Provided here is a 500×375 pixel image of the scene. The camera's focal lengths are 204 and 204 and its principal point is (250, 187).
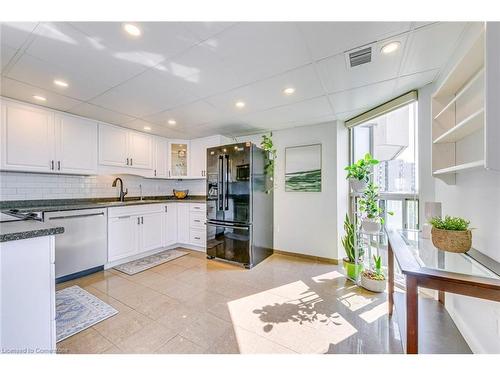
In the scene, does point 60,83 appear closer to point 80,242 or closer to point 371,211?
point 80,242

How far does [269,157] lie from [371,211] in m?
1.85

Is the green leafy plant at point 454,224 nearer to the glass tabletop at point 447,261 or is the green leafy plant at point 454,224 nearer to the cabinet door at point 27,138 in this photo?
the glass tabletop at point 447,261

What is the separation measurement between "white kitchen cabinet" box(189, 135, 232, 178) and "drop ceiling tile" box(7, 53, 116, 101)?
1939mm

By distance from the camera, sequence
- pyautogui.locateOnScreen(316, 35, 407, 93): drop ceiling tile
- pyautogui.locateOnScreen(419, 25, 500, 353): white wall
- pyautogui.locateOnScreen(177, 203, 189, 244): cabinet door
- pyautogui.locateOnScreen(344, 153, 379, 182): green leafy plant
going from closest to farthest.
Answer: pyautogui.locateOnScreen(419, 25, 500, 353): white wall
pyautogui.locateOnScreen(316, 35, 407, 93): drop ceiling tile
pyautogui.locateOnScreen(344, 153, 379, 182): green leafy plant
pyautogui.locateOnScreen(177, 203, 189, 244): cabinet door

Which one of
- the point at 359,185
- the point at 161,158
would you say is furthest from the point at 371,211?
the point at 161,158

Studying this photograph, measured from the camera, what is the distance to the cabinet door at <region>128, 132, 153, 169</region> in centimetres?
352

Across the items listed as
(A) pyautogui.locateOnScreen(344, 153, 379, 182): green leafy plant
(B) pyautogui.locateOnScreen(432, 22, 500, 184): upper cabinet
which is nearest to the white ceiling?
(B) pyautogui.locateOnScreen(432, 22, 500, 184): upper cabinet

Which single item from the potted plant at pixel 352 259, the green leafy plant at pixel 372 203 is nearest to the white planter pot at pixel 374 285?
the potted plant at pixel 352 259

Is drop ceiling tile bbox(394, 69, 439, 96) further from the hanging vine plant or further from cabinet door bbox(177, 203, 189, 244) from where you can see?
cabinet door bbox(177, 203, 189, 244)

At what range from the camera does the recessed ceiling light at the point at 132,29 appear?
1.30 m

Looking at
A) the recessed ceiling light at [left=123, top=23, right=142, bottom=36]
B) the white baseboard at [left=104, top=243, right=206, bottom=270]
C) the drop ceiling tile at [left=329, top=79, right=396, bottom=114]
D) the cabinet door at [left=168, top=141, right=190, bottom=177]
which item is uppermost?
the drop ceiling tile at [left=329, top=79, right=396, bottom=114]

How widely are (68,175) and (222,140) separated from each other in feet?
8.06

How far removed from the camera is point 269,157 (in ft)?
12.0
